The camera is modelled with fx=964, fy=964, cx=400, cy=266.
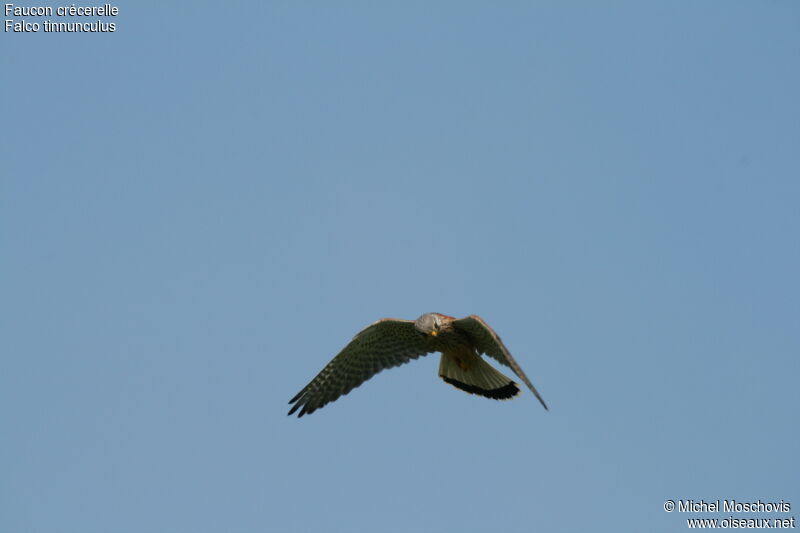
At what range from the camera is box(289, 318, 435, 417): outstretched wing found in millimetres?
12859

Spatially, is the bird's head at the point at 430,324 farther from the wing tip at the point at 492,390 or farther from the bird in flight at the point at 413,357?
the wing tip at the point at 492,390

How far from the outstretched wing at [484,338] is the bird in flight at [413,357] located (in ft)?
0.05

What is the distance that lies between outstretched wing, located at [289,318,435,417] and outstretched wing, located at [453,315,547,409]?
3.45 ft

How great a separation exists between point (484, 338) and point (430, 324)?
2.22ft

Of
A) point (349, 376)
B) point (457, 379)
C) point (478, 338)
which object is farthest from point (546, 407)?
point (349, 376)

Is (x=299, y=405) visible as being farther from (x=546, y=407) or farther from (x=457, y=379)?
(x=546, y=407)

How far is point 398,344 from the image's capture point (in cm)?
1292

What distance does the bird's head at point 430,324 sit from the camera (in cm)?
1175

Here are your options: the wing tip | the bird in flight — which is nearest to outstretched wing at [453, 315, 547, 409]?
the bird in flight

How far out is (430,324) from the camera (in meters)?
11.8

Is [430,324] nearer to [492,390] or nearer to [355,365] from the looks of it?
[492,390]

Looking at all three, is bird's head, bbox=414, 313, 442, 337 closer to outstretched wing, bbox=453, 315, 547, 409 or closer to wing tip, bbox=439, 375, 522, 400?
outstretched wing, bbox=453, 315, 547, 409

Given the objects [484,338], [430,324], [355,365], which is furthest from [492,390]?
[355,365]

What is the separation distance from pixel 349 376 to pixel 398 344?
82cm
